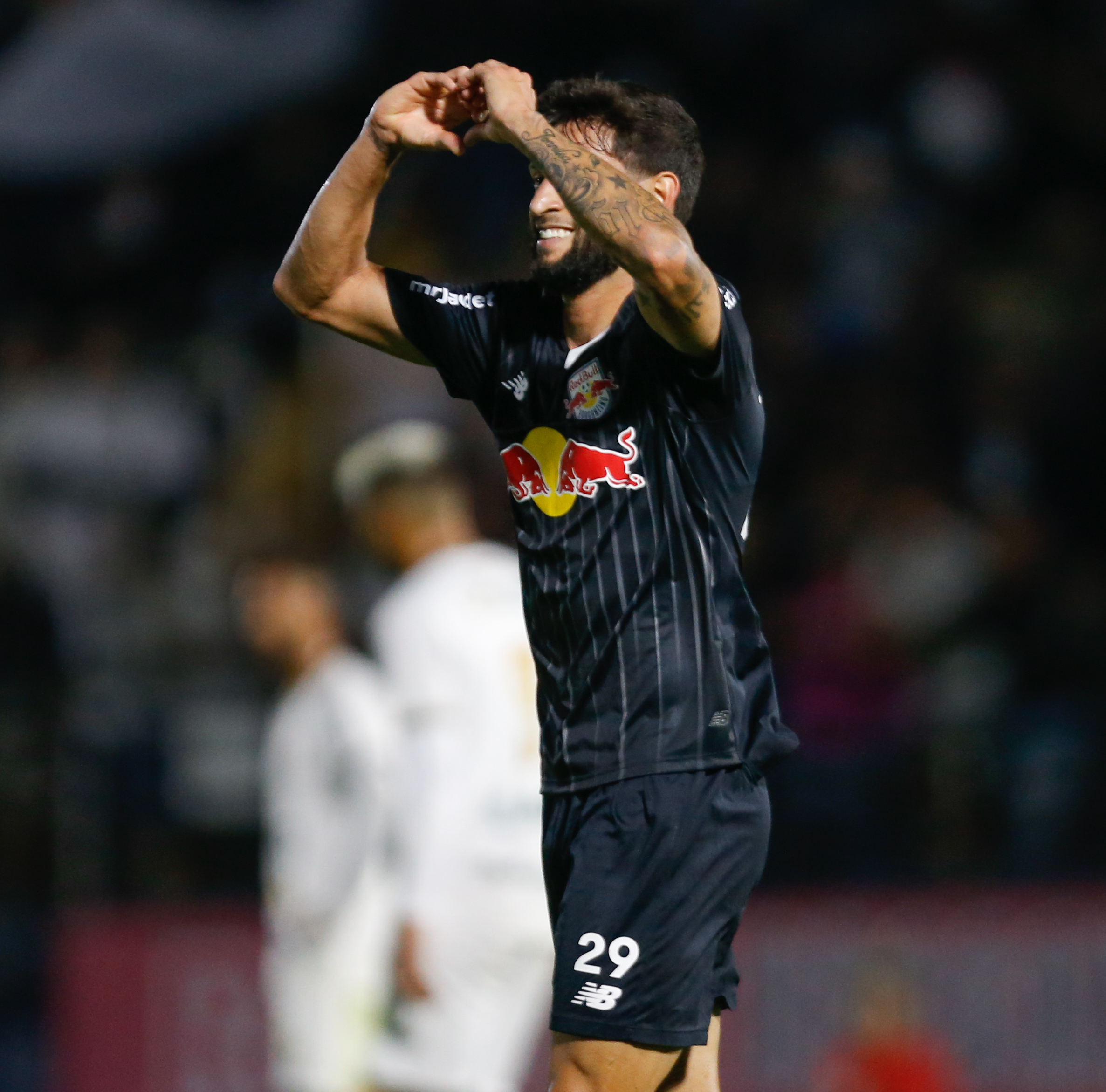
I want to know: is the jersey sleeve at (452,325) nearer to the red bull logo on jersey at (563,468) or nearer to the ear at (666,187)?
the red bull logo on jersey at (563,468)

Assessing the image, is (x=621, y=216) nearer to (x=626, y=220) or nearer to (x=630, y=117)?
(x=626, y=220)

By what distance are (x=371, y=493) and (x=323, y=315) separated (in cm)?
245

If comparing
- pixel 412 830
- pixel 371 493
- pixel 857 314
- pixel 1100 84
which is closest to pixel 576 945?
pixel 412 830

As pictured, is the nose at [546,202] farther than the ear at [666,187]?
No

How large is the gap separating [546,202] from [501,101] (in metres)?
0.22

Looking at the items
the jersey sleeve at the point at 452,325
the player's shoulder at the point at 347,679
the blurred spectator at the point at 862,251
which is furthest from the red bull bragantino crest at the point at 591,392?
the blurred spectator at the point at 862,251

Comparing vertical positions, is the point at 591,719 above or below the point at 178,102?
below

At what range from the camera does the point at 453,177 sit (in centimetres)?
1081

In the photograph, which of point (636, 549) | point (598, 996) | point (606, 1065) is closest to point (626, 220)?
point (636, 549)

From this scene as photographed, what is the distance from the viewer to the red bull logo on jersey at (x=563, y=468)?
3.77 meters

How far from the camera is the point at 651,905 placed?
3.70 meters

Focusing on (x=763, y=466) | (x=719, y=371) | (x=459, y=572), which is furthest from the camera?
(x=763, y=466)

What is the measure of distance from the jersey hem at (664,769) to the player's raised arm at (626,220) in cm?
77

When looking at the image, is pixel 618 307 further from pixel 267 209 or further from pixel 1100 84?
pixel 1100 84
